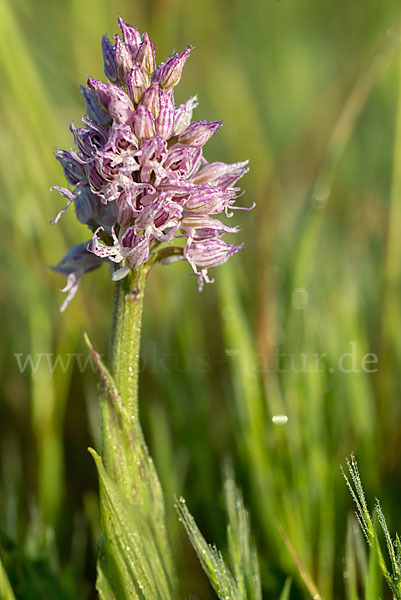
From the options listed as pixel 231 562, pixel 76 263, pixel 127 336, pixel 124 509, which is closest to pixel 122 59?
pixel 76 263

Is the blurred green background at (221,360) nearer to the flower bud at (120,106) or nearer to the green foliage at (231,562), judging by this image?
the green foliage at (231,562)

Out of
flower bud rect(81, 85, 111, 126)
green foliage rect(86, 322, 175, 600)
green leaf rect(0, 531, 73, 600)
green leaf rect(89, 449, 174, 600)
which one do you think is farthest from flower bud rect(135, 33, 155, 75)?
green leaf rect(0, 531, 73, 600)

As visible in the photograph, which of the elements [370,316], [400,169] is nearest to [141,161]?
[400,169]

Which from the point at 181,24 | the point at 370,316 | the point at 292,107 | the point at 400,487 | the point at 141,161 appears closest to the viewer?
the point at 141,161

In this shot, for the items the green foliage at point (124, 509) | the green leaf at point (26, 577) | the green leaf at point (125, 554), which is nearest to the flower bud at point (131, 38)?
the green foliage at point (124, 509)

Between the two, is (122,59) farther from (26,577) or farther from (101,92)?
(26,577)

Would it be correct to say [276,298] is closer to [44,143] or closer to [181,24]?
[44,143]
